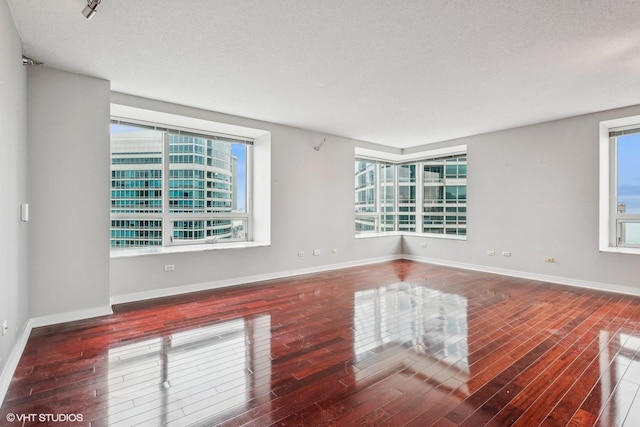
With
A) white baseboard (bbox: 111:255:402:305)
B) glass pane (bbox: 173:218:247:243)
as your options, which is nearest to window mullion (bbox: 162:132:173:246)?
glass pane (bbox: 173:218:247:243)

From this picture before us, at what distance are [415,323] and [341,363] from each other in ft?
3.87

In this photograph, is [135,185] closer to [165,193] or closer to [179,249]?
[165,193]

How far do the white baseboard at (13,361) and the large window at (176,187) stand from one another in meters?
1.67

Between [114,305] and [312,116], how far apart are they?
368 centimetres

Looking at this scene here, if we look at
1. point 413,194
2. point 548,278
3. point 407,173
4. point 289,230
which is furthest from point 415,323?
point 407,173

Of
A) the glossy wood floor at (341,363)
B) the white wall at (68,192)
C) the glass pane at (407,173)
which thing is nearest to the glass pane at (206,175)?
the white wall at (68,192)

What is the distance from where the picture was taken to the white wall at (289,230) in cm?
420

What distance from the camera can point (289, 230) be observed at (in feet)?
18.3

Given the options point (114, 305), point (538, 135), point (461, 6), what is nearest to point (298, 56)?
point (461, 6)

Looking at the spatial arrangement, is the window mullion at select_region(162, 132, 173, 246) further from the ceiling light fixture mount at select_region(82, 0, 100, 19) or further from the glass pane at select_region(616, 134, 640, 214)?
the glass pane at select_region(616, 134, 640, 214)

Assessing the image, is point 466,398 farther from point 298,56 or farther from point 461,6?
point 298,56

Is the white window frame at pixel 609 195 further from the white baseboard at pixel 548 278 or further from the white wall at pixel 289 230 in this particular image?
the white wall at pixel 289 230

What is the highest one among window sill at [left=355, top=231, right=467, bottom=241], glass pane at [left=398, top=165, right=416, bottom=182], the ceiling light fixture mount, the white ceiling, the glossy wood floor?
the white ceiling

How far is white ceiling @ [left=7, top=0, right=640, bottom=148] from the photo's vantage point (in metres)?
2.33
